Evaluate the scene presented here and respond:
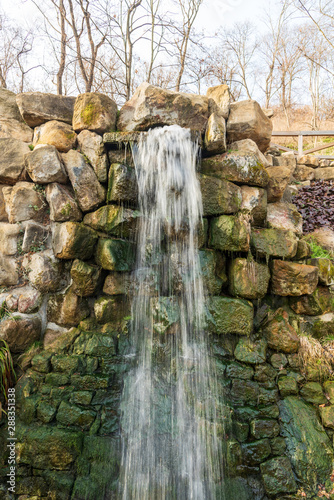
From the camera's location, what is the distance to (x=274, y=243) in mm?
3811

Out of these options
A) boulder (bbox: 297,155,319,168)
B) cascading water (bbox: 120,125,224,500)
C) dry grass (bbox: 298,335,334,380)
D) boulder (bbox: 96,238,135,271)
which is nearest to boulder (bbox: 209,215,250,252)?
cascading water (bbox: 120,125,224,500)

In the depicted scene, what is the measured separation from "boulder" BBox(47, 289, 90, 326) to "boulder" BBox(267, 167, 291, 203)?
123 inches

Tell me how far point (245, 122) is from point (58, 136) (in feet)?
8.89

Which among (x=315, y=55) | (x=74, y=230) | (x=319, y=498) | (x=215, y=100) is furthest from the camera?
(x=315, y=55)

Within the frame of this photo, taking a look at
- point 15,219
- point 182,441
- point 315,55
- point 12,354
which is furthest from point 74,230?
point 315,55

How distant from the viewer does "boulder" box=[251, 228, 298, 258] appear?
3.78 meters

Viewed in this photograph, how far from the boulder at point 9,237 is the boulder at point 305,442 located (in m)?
3.92

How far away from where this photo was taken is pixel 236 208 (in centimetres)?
391

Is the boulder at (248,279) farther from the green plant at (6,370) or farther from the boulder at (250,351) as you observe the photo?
the green plant at (6,370)

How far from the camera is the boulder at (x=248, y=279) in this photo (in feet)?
11.9

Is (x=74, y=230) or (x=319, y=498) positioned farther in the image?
(x=74, y=230)

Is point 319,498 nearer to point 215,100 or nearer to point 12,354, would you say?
point 12,354

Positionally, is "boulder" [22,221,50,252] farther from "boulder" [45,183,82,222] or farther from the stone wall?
"boulder" [45,183,82,222]

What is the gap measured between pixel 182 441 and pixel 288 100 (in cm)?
1816
